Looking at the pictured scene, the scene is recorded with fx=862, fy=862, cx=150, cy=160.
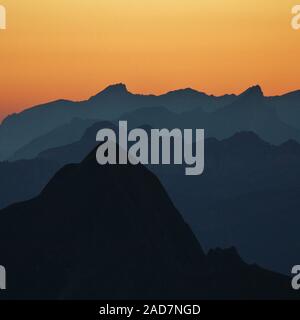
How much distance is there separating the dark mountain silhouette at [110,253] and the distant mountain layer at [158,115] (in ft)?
2.27

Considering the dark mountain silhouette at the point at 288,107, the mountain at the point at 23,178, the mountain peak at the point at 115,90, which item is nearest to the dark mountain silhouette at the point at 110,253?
the mountain at the point at 23,178

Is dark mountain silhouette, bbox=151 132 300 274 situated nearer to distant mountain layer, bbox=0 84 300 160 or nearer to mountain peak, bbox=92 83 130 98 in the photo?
distant mountain layer, bbox=0 84 300 160

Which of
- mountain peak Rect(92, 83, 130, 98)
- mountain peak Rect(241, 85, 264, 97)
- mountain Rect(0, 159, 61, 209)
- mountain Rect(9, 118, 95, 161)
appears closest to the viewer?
mountain peak Rect(92, 83, 130, 98)

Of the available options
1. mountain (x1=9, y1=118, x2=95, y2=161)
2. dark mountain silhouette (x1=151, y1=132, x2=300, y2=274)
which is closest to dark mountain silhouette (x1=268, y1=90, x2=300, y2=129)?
dark mountain silhouette (x1=151, y1=132, x2=300, y2=274)

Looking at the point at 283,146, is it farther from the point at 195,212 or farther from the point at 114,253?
the point at 114,253

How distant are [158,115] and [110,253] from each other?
7.31ft

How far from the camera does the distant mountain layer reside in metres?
13.0

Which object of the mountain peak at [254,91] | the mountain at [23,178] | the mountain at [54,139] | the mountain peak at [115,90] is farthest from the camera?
the mountain at [54,139]

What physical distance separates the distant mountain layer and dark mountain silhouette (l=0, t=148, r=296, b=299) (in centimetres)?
69

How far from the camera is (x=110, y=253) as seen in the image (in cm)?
1314

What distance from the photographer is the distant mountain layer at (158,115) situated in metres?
13.0

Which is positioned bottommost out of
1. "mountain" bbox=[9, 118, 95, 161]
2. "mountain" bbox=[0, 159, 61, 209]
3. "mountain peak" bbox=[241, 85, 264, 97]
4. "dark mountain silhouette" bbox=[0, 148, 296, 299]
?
"dark mountain silhouette" bbox=[0, 148, 296, 299]

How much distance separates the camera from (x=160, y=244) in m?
13.4

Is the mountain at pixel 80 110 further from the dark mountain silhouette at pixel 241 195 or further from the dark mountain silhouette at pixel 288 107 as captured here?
the dark mountain silhouette at pixel 288 107
